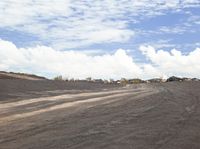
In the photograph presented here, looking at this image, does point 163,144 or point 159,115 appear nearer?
point 163,144

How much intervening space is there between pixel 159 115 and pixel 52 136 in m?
4.54

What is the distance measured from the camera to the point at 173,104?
1856 centimetres

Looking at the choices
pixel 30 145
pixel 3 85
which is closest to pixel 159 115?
pixel 30 145

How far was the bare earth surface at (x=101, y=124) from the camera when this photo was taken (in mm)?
10891

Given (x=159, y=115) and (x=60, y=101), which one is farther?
(x=60, y=101)

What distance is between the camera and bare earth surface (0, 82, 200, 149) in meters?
10.9

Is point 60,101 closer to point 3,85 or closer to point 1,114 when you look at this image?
point 1,114

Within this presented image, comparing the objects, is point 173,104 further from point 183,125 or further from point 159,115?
point 183,125

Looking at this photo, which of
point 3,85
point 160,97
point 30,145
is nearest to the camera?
point 30,145

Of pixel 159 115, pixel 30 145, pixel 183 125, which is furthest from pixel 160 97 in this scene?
pixel 30 145

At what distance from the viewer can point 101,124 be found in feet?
44.0

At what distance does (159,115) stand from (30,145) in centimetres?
555

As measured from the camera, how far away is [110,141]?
11.1 metres

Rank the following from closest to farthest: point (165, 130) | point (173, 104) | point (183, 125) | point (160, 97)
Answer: point (165, 130) → point (183, 125) → point (173, 104) → point (160, 97)
